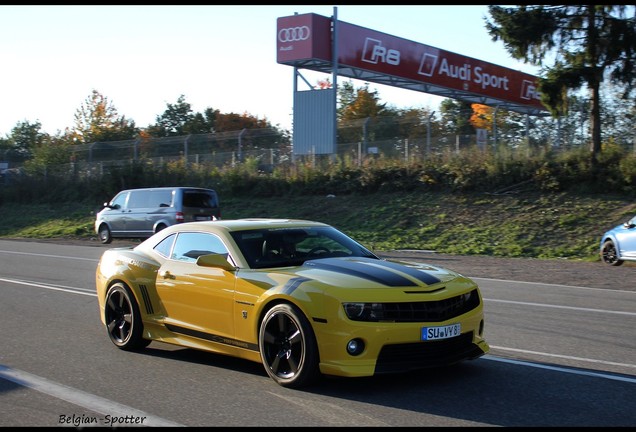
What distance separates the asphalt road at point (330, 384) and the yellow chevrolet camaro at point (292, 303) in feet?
0.85

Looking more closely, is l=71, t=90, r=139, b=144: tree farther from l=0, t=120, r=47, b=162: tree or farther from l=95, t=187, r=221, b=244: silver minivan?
l=95, t=187, r=221, b=244: silver minivan

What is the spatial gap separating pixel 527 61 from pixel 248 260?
20789 mm

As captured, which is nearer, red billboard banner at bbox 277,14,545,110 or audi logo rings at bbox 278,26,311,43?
audi logo rings at bbox 278,26,311,43

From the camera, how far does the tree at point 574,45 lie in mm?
24000

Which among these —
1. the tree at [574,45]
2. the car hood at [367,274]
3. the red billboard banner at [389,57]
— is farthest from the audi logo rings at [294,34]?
the car hood at [367,274]

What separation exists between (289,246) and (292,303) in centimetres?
114

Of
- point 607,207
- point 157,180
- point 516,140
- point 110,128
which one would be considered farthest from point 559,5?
point 110,128

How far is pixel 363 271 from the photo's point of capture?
6383 mm

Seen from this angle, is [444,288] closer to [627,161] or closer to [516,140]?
[627,161]

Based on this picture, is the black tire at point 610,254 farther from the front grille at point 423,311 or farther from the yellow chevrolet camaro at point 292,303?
the front grille at point 423,311

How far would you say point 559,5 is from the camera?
24594 millimetres

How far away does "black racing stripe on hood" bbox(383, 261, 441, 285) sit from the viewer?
20.7ft

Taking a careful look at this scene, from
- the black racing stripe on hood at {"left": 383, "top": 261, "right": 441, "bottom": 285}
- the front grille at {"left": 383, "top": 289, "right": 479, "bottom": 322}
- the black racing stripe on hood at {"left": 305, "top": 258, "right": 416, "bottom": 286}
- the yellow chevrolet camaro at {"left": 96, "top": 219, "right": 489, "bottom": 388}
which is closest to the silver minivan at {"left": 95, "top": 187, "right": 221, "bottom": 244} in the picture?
the yellow chevrolet camaro at {"left": 96, "top": 219, "right": 489, "bottom": 388}

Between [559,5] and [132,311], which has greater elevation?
[559,5]
